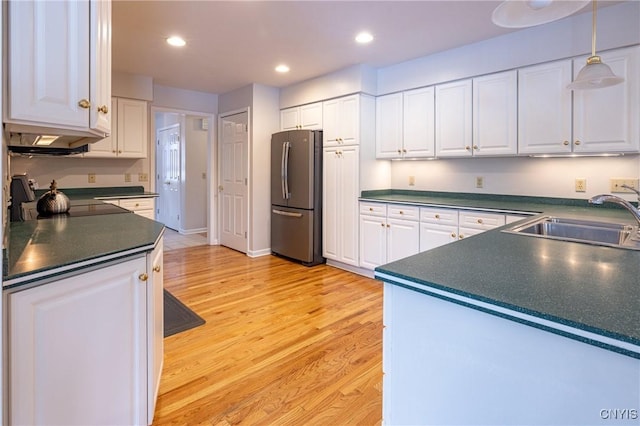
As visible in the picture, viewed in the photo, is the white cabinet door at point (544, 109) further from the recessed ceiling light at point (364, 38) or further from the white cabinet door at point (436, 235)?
the recessed ceiling light at point (364, 38)

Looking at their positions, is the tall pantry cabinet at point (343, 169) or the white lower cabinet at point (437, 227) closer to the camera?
the white lower cabinet at point (437, 227)

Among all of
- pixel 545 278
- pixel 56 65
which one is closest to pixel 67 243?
pixel 56 65

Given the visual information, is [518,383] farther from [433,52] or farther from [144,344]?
[433,52]

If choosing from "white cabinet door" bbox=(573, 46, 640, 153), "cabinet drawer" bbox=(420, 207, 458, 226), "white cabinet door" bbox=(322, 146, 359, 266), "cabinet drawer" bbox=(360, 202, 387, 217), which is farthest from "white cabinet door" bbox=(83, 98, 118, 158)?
"white cabinet door" bbox=(573, 46, 640, 153)

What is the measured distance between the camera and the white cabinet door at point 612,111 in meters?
2.41

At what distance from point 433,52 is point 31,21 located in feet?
10.7

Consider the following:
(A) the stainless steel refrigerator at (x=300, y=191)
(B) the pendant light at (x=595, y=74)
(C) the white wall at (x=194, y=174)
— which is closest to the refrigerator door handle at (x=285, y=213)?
(A) the stainless steel refrigerator at (x=300, y=191)

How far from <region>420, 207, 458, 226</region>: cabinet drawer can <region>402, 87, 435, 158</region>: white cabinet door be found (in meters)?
0.65

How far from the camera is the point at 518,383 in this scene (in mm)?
835

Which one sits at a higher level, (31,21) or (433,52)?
(433,52)

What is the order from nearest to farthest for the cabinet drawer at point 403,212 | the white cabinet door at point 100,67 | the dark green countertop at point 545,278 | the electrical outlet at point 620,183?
the dark green countertop at point 545,278
the white cabinet door at point 100,67
the electrical outlet at point 620,183
the cabinet drawer at point 403,212

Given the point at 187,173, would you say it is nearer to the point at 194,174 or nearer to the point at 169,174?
the point at 194,174

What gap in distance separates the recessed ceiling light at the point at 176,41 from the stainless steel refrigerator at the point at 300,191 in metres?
1.56

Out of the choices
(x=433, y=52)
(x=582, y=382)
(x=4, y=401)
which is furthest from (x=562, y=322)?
(x=433, y=52)
